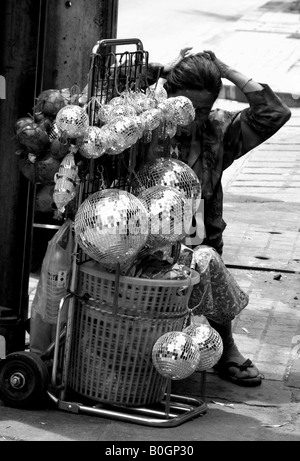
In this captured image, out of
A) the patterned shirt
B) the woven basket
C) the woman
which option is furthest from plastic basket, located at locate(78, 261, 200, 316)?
the patterned shirt

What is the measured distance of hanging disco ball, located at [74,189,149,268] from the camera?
14.8ft

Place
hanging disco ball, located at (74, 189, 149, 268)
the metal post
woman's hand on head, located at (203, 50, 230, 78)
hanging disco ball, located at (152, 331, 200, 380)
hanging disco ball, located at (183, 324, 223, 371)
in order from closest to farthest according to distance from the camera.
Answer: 1. hanging disco ball, located at (74, 189, 149, 268)
2. hanging disco ball, located at (152, 331, 200, 380)
3. hanging disco ball, located at (183, 324, 223, 371)
4. the metal post
5. woman's hand on head, located at (203, 50, 230, 78)

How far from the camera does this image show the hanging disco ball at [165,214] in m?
4.66

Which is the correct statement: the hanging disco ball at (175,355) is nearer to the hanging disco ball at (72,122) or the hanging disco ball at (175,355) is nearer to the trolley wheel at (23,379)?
the trolley wheel at (23,379)

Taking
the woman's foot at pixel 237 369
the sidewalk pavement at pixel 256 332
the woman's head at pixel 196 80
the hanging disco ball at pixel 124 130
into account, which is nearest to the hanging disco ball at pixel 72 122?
the hanging disco ball at pixel 124 130

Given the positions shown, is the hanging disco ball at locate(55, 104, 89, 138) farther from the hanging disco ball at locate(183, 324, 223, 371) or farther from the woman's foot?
the woman's foot

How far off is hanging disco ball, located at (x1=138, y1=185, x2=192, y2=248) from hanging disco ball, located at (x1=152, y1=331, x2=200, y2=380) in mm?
401

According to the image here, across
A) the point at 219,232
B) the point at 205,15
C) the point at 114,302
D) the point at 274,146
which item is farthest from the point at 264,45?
the point at 114,302

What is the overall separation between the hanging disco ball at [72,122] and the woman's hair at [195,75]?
710 mm

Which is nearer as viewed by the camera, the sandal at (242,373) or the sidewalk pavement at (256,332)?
the sidewalk pavement at (256,332)

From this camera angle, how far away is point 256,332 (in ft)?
20.2

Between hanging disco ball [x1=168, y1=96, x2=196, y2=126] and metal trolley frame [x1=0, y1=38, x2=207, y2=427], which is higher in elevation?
hanging disco ball [x1=168, y1=96, x2=196, y2=126]

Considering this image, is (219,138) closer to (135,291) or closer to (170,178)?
(170,178)

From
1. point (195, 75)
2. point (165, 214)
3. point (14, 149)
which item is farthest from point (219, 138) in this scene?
point (14, 149)
